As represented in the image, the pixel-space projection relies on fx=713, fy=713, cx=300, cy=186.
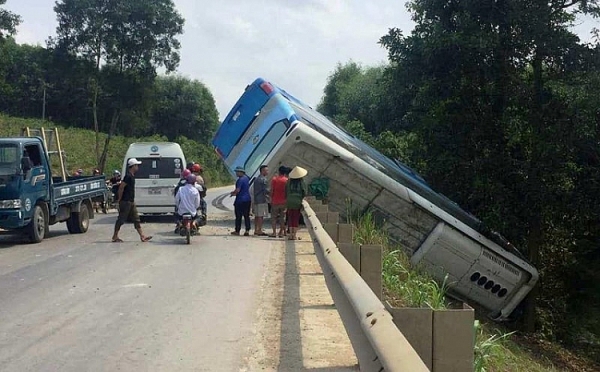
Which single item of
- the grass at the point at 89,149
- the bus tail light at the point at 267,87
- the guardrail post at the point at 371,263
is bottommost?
the grass at the point at 89,149

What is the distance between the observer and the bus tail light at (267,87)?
65.4ft

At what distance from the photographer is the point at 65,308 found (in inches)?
333

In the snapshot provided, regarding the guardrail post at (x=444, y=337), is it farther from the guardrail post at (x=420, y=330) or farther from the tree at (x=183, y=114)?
the tree at (x=183, y=114)

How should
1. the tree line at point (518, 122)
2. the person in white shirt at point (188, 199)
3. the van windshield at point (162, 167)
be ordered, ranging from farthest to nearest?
the van windshield at point (162, 167) < the tree line at point (518, 122) < the person in white shirt at point (188, 199)

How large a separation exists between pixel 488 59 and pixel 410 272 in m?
8.88

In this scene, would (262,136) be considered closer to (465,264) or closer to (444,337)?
(465,264)

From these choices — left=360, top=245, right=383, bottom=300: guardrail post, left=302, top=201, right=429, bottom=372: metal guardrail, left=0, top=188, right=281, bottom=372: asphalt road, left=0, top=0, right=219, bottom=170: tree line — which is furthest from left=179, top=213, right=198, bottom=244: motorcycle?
left=0, top=0, right=219, bottom=170: tree line

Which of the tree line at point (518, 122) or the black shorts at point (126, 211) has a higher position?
the tree line at point (518, 122)

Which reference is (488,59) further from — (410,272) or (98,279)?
(98,279)

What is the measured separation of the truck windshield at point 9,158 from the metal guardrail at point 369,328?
34.2 ft

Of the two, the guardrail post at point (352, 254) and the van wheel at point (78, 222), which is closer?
the guardrail post at point (352, 254)

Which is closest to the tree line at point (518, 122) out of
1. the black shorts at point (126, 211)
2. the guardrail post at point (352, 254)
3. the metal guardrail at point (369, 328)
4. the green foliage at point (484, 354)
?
the black shorts at point (126, 211)

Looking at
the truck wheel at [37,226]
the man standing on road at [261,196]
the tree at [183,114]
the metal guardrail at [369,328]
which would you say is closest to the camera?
the metal guardrail at [369,328]

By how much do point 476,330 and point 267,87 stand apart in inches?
562
